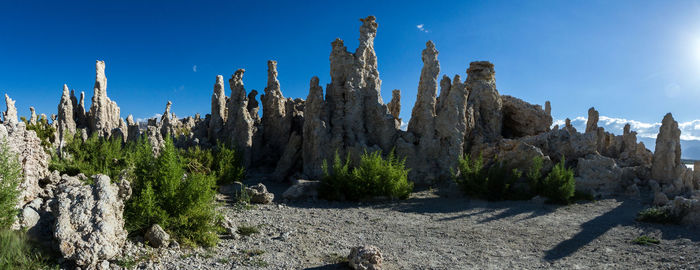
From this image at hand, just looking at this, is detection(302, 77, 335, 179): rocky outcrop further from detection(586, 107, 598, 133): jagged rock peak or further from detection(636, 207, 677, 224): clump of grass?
detection(586, 107, 598, 133): jagged rock peak

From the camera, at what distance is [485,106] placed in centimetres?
1780

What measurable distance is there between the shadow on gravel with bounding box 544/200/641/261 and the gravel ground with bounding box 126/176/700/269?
2 cm

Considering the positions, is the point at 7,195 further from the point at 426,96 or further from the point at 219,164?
the point at 426,96

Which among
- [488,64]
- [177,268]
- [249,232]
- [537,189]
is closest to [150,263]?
[177,268]

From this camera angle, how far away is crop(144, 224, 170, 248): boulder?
5883mm

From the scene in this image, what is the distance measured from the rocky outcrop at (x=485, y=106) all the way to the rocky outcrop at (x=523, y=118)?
1318 millimetres

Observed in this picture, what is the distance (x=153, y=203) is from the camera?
19.9ft

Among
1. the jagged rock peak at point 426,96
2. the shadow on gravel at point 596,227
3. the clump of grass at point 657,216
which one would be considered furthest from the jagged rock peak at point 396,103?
the clump of grass at point 657,216

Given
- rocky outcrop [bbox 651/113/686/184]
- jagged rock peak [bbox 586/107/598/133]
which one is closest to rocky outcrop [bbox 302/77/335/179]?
rocky outcrop [bbox 651/113/686/184]

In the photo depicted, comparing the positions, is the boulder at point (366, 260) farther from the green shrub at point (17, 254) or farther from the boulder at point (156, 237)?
the green shrub at point (17, 254)

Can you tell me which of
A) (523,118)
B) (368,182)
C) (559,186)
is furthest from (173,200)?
(523,118)

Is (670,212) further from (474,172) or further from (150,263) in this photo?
(150,263)

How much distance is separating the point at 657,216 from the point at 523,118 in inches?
413

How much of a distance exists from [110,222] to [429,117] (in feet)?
39.7
